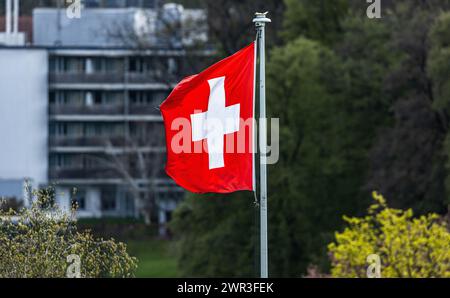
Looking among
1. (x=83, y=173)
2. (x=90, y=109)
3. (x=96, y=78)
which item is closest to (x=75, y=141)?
(x=90, y=109)

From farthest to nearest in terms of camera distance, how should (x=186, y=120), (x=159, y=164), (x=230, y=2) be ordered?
(x=159, y=164) → (x=230, y=2) → (x=186, y=120)

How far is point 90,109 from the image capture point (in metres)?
98.2

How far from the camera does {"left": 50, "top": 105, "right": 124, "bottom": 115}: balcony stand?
97.5m

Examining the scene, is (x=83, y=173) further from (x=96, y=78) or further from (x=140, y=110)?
(x=96, y=78)

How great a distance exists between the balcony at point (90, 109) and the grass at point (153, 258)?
1490 cm

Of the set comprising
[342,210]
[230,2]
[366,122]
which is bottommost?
[342,210]

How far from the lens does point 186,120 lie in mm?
17844

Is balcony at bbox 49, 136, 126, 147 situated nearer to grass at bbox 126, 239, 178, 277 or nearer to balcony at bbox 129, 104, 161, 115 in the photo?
balcony at bbox 129, 104, 161, 115

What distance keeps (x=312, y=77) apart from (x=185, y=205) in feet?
23.7

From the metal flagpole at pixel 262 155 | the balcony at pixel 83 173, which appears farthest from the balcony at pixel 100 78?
the metal flagpole at pixel 262 155

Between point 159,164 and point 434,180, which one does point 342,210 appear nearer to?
point 434,180

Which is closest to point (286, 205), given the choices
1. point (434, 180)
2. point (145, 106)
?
point (434, 180)

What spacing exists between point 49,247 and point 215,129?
3906mm

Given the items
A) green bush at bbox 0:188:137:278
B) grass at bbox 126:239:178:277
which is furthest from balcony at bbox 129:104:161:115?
green bush at bbox 0:188:137:278
